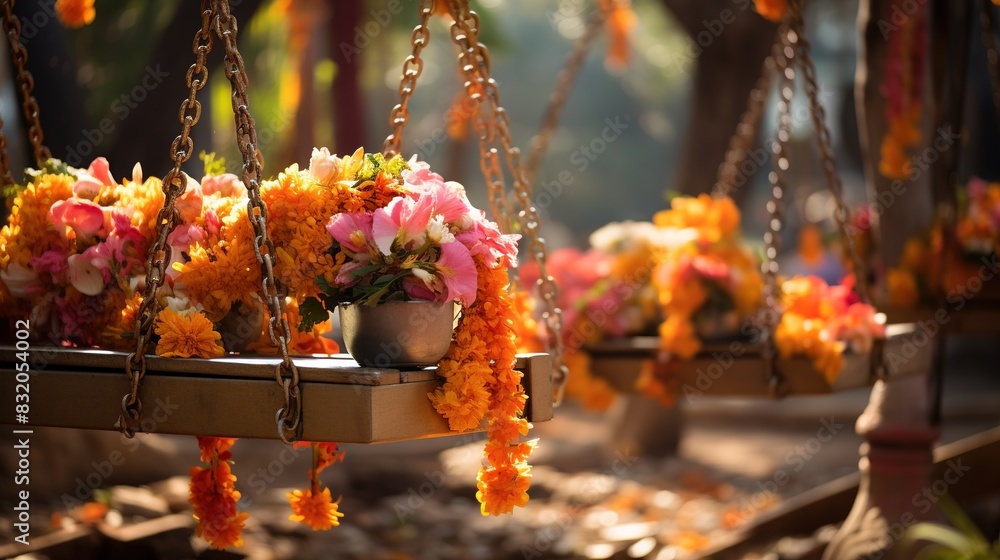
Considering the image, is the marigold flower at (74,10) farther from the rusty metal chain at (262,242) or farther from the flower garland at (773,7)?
the flower garland at (773,7)

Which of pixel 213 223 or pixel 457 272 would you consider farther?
pixel 213 223

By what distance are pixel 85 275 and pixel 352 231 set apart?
76 cm

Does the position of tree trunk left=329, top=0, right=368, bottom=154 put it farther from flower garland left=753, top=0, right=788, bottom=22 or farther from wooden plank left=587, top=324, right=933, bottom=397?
flower garland left=753, top=0, right=788, bottom=22

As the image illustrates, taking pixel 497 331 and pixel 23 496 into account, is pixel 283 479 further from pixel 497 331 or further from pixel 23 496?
pixel 497 331

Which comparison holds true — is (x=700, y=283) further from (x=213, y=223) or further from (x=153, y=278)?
(x=153, y=278)

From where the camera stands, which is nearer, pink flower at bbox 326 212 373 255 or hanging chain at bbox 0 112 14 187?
pink flower at bbox 326 212 373 255

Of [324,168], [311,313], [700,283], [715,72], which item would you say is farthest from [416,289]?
[715,72]

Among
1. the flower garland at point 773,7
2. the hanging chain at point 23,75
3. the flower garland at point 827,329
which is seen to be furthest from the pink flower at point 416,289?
the flower garland at point 827,329

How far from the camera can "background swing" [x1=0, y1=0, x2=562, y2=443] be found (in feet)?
6.80

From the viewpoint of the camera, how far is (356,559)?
4.77 meters

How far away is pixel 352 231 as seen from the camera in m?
2.17

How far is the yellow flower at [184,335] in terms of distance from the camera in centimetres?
222

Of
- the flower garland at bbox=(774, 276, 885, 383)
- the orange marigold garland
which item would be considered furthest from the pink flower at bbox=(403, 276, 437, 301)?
the flower garland at bbox=(774, 276, 885, 383)

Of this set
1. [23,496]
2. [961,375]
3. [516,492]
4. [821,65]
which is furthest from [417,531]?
[821,65]
